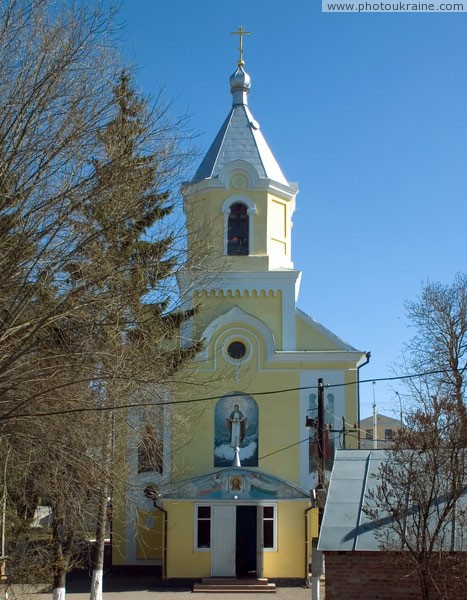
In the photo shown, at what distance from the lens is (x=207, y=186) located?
88.9ft

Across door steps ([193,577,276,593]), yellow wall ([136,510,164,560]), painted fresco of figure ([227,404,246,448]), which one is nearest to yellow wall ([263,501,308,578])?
door steps ([193,577,276,593])

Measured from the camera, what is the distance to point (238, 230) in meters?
27.3

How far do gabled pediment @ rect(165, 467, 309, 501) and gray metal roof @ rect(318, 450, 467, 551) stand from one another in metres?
9.35

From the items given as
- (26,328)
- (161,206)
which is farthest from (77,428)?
(161,206)

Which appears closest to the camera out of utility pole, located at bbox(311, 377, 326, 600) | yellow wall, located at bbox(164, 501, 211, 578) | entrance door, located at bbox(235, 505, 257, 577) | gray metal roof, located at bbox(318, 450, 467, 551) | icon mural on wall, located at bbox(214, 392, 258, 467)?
gray metal roof, located at bbox(318, 450, 467, 551)

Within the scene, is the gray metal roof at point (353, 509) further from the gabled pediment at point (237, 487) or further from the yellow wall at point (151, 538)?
the yellow wall at point (151, 538)

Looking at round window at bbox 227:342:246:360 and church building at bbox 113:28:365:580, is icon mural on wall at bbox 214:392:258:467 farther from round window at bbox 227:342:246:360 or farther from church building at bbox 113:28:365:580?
round window at bbox 227:342:246:360

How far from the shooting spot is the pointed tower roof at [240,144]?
27.9m

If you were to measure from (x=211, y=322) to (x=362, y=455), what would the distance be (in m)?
12.1

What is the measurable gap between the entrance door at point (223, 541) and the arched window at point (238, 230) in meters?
7.80

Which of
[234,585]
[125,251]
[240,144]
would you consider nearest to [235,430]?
[234,585]

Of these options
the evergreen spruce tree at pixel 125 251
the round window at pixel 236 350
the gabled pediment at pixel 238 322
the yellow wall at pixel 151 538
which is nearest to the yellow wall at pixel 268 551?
the yellow wall at pixel 151 538

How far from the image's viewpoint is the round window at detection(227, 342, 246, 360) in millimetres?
26369

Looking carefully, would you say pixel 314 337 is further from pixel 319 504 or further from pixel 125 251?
pixel 125 251
